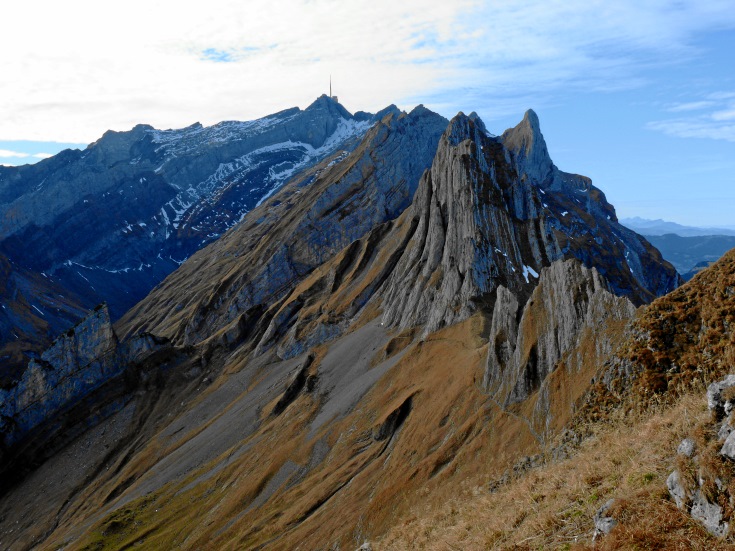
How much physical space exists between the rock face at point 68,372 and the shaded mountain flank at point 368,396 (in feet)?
7.20

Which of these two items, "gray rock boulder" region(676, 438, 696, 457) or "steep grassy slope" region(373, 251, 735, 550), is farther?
"gray rock boulder" region(676, 438, 696, 457)

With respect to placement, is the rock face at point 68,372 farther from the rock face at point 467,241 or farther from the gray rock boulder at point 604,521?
the gray rock boulder at point 604,521

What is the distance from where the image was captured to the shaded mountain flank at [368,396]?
46438mm

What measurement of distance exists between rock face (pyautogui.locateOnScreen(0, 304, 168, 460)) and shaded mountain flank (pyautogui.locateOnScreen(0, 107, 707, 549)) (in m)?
2.19

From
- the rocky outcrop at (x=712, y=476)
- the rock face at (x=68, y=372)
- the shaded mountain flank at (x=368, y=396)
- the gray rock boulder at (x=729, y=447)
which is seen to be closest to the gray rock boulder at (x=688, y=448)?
the rocky outcrop at (x=712, y=476)

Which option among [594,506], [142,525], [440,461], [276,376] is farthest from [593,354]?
[276,376]

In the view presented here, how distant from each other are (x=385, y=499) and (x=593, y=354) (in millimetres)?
23578

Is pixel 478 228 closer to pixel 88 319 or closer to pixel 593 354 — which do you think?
pixel 593 354

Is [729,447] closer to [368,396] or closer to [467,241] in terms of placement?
[368,396]

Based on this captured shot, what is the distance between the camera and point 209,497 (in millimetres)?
78062

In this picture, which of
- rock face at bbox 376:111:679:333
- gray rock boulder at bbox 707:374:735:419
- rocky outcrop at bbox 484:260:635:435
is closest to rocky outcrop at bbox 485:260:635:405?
rocky outcrop at bbox 484:260:635:435

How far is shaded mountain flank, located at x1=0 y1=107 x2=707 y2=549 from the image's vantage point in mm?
46438

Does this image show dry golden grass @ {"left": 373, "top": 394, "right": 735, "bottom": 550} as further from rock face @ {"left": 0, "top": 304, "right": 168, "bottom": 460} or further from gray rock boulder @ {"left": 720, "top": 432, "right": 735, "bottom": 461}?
rock face @ {"left": 0, "top": 304, "right": 168, "bottom": 460}

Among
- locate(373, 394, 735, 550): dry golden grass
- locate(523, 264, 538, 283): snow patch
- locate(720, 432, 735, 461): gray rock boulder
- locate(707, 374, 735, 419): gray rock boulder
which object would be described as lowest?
locate(523, 264, 538, 283): snow patch
